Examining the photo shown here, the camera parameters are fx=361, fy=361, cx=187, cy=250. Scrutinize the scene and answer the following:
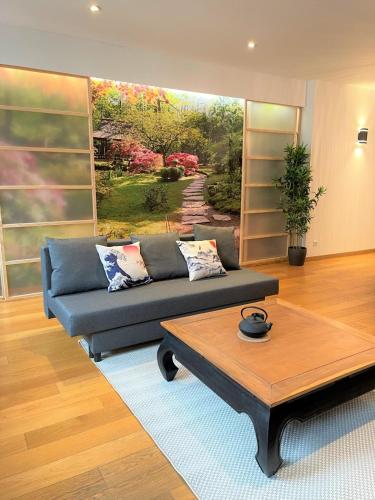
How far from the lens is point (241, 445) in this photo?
1852mm

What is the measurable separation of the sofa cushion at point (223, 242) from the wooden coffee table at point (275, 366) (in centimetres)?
133

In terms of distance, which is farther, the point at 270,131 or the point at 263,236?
the point at 263,236

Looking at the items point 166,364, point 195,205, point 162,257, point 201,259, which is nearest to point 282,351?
point 166,364

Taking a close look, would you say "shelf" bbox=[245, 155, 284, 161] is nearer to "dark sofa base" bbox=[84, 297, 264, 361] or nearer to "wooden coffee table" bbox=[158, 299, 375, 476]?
"dark sofa base" bbox=[84, 297, 264, 361]

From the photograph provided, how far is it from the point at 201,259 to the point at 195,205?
6.09ft

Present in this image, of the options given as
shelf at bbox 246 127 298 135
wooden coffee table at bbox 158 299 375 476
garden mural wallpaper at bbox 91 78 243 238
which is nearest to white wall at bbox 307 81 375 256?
shelf at bbox 246 127 298 135

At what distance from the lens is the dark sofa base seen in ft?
8.66

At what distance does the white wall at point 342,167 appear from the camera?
5.76 m

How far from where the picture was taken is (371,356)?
189cm

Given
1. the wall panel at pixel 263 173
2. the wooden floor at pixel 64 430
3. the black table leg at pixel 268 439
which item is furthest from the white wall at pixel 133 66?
the black table leg at pixel 268 439

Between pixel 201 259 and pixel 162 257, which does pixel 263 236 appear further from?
pixel 162 257

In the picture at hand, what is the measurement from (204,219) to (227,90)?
178 cm

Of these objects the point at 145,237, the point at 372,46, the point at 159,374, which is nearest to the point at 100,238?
the point at 145,237

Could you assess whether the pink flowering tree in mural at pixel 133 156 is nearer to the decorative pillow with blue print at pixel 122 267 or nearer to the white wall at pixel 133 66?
the white wall at pixel 133 66
